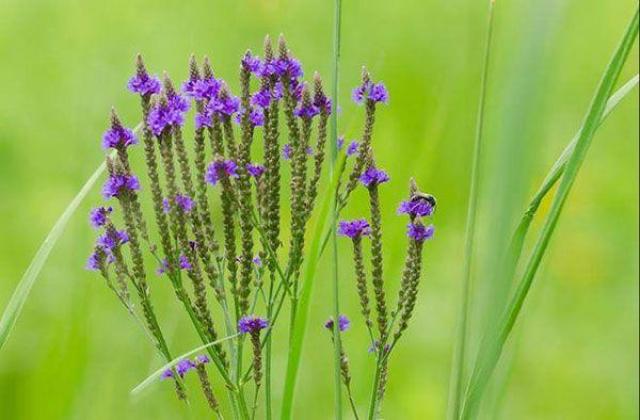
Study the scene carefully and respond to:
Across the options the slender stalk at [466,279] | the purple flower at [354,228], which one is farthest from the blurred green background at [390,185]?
the purple flower at [354,228]

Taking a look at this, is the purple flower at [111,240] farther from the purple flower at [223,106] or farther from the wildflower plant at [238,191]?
the purple flower at [223,106]

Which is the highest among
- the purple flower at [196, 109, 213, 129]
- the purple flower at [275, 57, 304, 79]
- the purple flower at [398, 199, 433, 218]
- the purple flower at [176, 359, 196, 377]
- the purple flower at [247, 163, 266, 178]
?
A: the purple flower at [275, 57, 304, 79]

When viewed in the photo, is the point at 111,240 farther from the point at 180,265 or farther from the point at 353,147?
the point at 353,147

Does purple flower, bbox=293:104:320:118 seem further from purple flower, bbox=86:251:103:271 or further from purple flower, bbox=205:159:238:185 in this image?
purple flower, bbox=86:251:103:271

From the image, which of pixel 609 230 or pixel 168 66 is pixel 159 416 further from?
pixel 168 66

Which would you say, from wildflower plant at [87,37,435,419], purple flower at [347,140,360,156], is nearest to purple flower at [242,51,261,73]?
wildflower plant at [87,37,435,419]
